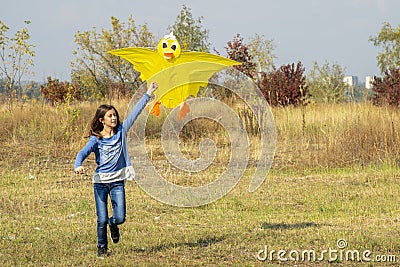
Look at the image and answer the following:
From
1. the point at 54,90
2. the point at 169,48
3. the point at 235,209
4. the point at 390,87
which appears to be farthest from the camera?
the point at 54,90

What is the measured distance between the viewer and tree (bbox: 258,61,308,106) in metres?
19.7

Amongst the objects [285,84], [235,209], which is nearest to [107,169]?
[235,209]

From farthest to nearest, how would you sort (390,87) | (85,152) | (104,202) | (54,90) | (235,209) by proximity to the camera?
(54,90)
(390,87)
(235,209)
(104,202)
(85,152)

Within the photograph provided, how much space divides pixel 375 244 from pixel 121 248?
243cm

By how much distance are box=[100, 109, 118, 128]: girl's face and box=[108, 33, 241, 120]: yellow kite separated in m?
1.47

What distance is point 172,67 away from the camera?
733 cm

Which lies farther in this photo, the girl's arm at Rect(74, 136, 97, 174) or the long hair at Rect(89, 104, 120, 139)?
the long hair at Rect(89, 104, 120, 139)

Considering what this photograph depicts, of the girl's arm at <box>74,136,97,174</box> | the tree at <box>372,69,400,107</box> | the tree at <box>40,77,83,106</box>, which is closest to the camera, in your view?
the girl's arm at <box>74,136,97,174</box>

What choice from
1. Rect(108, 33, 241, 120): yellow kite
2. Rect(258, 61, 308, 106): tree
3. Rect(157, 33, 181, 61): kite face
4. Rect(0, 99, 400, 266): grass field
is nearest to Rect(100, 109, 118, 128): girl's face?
Rect(0, 99, 400, 266): grass field

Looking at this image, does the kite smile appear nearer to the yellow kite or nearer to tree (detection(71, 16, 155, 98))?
the yellow kite

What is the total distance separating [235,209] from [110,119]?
3034mm

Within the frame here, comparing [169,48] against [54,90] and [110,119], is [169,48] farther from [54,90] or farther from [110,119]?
[54,90]

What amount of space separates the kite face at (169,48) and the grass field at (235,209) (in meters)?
1.92

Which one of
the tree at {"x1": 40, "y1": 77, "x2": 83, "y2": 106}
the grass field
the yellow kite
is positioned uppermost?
the tree at {"x1": 40, "y1": 77, "x2": 83, "y2": 106}
